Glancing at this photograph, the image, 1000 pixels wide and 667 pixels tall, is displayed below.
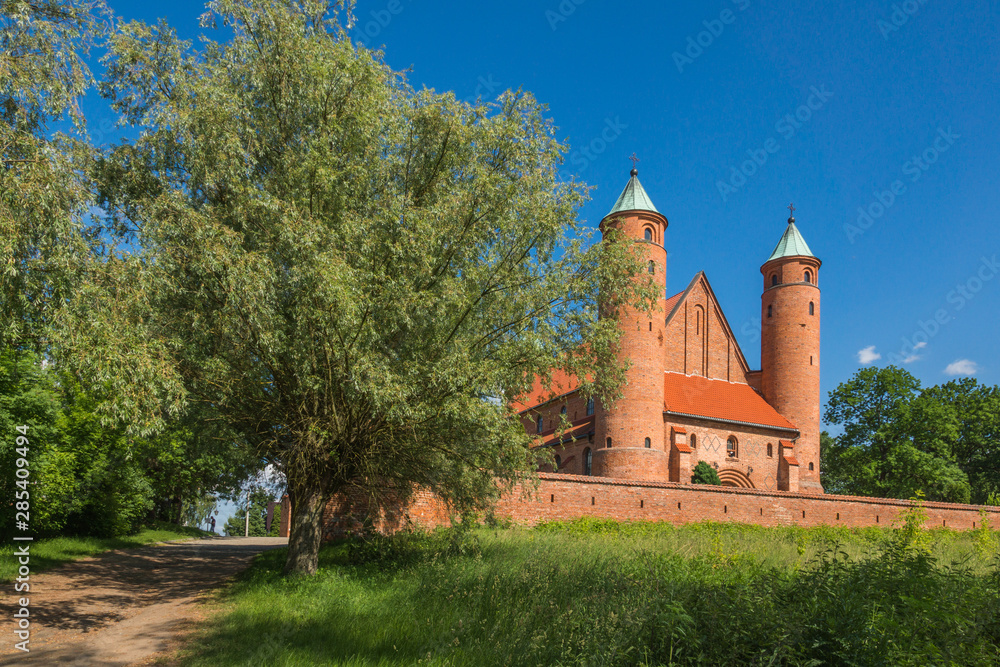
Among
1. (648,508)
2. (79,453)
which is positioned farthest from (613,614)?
→ (648,508)

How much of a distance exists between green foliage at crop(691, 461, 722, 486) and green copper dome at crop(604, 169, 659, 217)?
40.2 feet

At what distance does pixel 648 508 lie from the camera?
23.8 metres

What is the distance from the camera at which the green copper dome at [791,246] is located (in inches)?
1497

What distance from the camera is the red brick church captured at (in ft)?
99.8

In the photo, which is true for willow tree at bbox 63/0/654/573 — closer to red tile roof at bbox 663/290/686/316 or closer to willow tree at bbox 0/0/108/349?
willow tree at bbox 0/0/108/349

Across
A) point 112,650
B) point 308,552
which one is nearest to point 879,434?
point 308,552

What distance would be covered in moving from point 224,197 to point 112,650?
664 cm

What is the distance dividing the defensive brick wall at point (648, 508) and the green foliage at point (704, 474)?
385 centimetres

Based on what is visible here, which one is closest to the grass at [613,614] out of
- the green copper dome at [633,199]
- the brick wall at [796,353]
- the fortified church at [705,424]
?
the fortified church at [705,424]

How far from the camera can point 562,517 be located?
22.0 m

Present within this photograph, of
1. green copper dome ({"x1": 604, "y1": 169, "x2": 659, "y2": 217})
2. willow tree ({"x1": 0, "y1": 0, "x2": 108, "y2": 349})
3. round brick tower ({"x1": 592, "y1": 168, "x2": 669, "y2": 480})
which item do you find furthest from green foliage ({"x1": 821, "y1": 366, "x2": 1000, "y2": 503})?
willow tree ({"x1": 0, "y1": 0, "x2": 108, "y2": 349})

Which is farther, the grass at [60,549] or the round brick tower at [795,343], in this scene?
the round brick tower at [795,343]

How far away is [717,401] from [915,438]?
47.4ft

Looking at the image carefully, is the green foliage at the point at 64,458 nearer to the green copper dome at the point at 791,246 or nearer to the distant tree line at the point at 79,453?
the distant tree line at the point at 79,453
